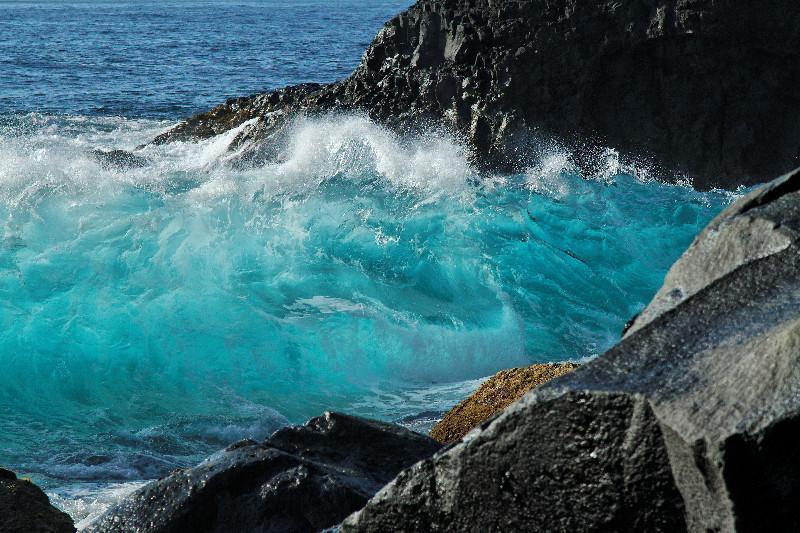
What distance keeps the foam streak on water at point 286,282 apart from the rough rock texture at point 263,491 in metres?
3.15

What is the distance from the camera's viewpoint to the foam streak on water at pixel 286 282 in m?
9.46

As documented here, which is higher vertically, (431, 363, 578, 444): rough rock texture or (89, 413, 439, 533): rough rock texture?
(89, 413, 439, 533): rough rock texture

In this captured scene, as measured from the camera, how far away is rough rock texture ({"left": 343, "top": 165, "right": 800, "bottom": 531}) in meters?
2.77

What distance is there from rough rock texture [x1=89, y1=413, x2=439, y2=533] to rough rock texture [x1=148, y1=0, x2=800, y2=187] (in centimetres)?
937

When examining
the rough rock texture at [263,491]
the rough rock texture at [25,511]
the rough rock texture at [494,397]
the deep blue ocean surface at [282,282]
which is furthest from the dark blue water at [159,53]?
the rough rock texture at [263,491]

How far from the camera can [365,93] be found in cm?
1523

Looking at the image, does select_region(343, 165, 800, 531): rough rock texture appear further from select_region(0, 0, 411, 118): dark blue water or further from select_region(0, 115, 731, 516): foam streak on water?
select_region(0, 0, 411, 118): dark blue water

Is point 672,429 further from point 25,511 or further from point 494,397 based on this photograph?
point 494,397

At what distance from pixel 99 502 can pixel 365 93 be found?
943cm

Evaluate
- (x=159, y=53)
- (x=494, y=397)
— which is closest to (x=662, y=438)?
(x=494, y=397)

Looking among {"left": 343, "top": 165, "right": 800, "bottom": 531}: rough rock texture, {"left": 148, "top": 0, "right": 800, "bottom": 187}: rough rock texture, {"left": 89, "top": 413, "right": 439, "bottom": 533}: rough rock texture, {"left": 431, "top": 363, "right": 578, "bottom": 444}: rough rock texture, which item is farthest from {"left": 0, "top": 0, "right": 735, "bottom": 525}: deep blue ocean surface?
{"left": 343, "top": 165, "right": 800, "bottom": 531}: rough rock texture

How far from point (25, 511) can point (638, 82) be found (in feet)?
35.0

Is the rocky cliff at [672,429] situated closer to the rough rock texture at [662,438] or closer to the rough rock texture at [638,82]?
the rough rock texture at [662,438]

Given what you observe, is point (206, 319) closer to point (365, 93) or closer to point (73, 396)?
point (73, 396)
